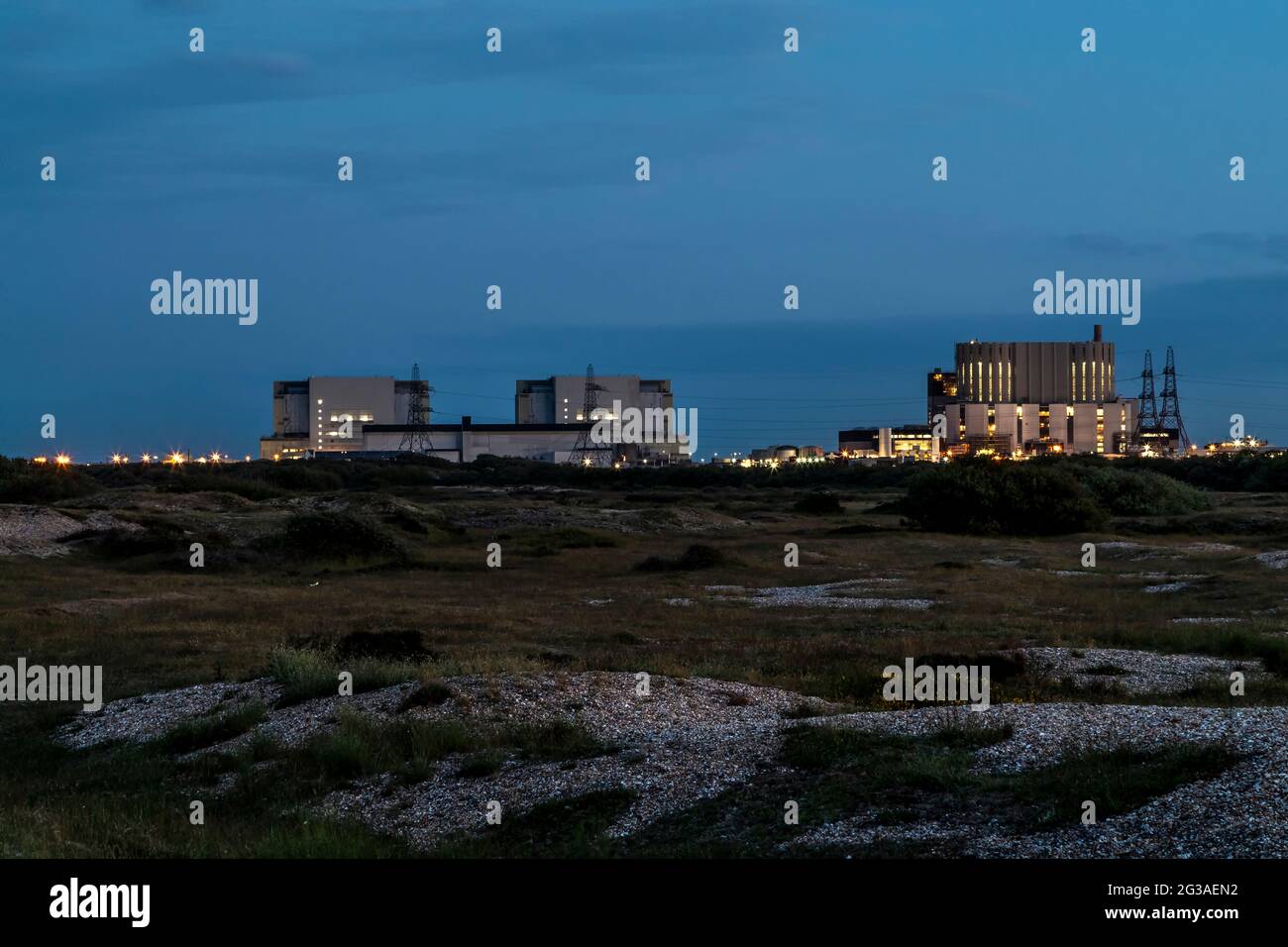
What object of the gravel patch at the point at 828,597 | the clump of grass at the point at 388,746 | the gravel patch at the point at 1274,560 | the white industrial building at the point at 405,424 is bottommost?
the gravel patch at the point at 828,597

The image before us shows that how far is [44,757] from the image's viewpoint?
18609 mm

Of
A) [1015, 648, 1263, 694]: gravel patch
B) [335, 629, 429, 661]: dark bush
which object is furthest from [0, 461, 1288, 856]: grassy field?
[1015, 648, 1263, 694]: gravel patch

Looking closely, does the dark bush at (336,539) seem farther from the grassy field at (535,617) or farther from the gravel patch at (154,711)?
the gravel patch at (154,711)

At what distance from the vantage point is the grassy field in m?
14.0

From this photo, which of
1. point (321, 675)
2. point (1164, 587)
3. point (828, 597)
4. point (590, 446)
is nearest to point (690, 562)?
point (828, 597)

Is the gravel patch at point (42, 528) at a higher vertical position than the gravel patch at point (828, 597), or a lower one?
higher

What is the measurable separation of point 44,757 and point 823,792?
11.9m

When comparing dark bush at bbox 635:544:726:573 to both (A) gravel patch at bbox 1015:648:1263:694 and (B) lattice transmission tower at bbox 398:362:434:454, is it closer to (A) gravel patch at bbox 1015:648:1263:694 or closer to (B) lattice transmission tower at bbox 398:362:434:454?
(A) gravel patch at bbox 1015:648:1263:694

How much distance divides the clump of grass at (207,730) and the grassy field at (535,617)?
0.14 ft

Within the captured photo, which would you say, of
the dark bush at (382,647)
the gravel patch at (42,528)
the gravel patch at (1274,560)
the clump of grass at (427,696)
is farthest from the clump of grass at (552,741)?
the gravel patch at (42,528)

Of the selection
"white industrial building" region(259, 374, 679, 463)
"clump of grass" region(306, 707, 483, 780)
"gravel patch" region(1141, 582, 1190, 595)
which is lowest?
"gravel patch" region(1141, 582, 1190, 595)

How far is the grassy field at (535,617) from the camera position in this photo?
14000 mm

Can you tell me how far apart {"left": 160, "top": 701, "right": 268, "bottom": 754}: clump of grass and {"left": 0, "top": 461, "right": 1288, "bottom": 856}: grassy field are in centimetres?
4
